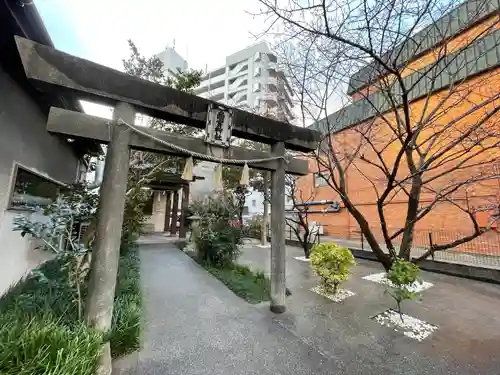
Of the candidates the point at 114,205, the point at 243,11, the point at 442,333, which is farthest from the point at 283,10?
the point at 442,333

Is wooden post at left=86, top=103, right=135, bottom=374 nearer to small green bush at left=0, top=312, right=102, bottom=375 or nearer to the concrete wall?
small green bush at left=0, top=312, right=102, bottom=375

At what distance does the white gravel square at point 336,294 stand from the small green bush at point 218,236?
2868mm

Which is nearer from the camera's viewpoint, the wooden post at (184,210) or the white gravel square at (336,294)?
the white gravel square at (336,294)

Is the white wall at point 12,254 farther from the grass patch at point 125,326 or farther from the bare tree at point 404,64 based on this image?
the bare tree at point 404,64

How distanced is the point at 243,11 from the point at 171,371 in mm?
4880

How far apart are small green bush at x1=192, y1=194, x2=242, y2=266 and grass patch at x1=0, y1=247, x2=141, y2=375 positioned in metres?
3.77

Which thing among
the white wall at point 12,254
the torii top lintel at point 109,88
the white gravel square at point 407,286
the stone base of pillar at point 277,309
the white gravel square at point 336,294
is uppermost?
the torii top lintel at point 109,88

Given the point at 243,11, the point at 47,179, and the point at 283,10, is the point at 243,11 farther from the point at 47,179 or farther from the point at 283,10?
the point at 47,179

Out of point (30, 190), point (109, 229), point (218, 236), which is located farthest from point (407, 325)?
point (30, 190)

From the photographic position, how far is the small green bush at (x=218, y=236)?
740 centimetres

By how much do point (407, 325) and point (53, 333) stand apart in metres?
4.85

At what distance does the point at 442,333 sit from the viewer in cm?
363

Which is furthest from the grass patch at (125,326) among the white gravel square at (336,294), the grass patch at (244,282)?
the white gravel square at (336,294)

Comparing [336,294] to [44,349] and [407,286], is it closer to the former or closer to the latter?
[407,286]
